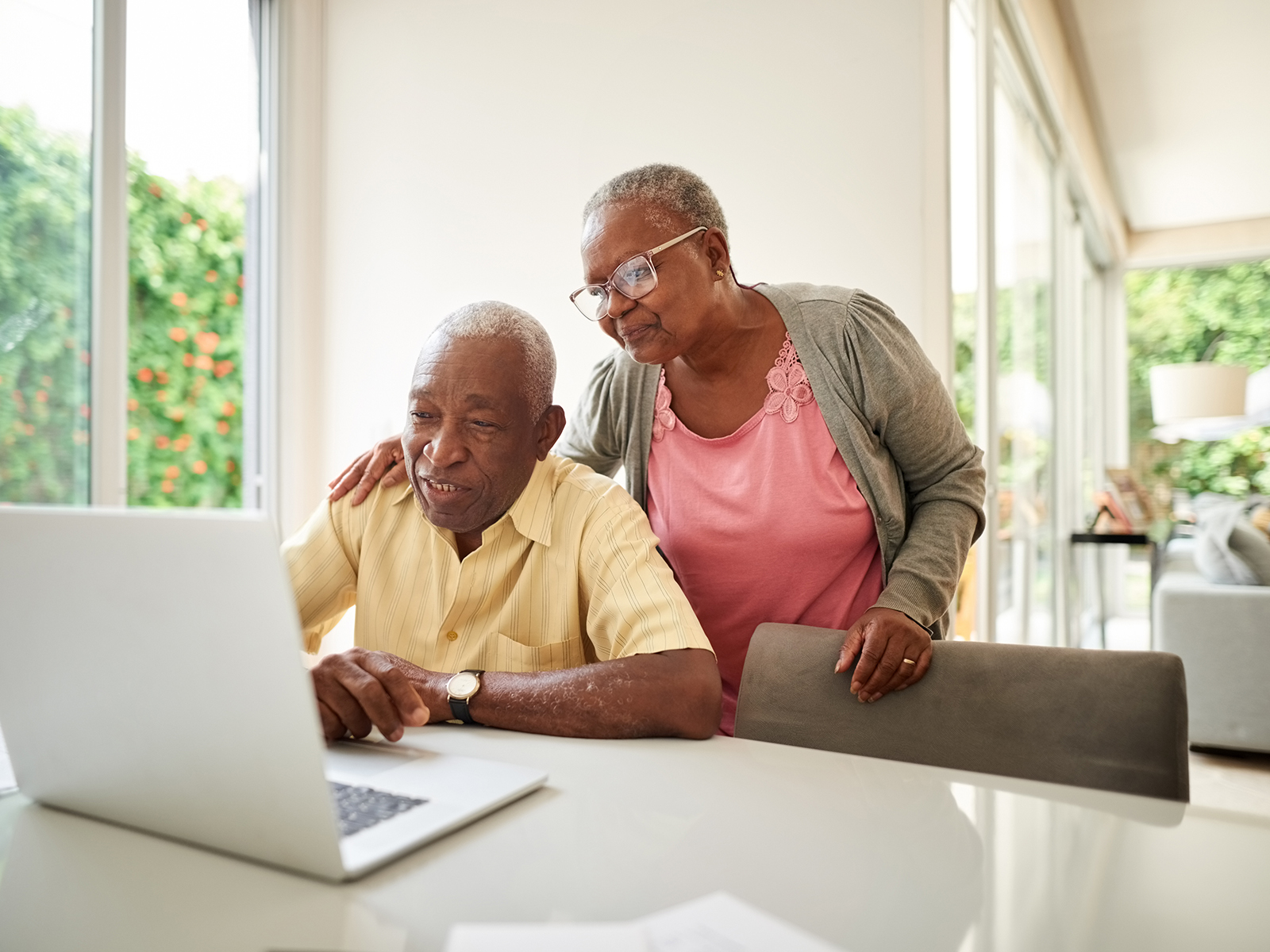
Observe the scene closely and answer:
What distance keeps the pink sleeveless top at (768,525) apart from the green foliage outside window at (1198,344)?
7633mm

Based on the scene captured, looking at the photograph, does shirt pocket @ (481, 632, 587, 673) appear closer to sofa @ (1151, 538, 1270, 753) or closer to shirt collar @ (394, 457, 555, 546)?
shirt collar @ (394, 457, 555, 546)

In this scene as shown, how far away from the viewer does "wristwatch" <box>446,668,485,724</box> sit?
1.15 meters

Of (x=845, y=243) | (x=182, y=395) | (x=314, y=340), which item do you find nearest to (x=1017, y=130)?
(x=845, y=243)

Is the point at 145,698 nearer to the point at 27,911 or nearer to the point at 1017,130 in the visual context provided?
the point at 27,911

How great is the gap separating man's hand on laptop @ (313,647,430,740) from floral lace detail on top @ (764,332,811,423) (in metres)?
0.82

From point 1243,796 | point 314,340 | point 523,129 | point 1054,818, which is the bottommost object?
point 1243,796

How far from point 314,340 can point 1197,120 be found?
211 inches

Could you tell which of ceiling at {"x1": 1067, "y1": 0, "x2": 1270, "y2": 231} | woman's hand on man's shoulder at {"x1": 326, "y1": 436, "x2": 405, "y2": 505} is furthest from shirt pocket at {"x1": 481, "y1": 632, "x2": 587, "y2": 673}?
ceiling at {"x1": 1067, "y1": 0, "x2": 1270, "y2": 231}

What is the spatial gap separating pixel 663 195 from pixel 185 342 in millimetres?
1638

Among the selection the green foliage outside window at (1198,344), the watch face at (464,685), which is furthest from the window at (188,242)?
the green foliage outside window at (1198,344)

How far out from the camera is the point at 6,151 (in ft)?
6.52

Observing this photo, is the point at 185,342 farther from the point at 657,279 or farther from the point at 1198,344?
the point at 1198,344

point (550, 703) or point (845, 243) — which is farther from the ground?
point (845, 243)

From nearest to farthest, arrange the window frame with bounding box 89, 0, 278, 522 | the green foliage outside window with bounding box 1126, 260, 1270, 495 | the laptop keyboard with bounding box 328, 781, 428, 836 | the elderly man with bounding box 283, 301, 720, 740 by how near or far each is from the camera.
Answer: the laptop keyboard with bounding box 328, 781, 428, 836, the elderly man with bounding box 283, 301, 720, 740, the window frame with bounding box 89, 0, 278, 522, the green foliage outside window with bounding box 1126, 260, 1270, 495
